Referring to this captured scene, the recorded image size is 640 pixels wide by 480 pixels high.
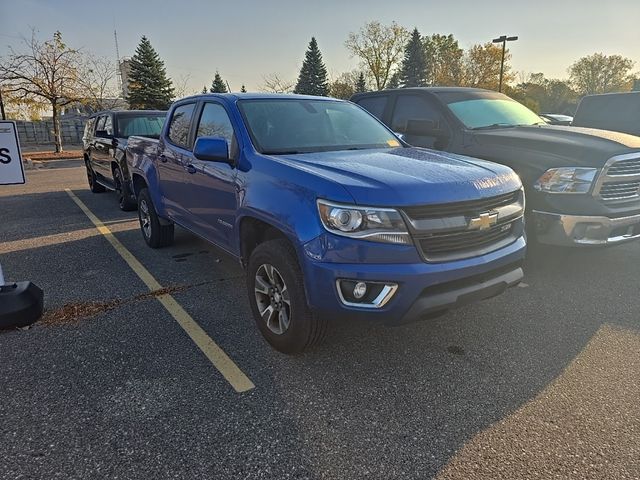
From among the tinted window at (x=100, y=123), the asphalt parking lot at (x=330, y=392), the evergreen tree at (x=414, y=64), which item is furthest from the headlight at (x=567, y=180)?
the evergreen tree at (x=414, y=64)

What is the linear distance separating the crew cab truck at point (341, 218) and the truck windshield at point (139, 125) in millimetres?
5274

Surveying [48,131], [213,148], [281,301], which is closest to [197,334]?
[281,301]

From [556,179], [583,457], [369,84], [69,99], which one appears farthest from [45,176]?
[369,84]

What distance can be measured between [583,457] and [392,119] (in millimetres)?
4836

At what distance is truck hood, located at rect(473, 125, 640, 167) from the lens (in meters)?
4.35

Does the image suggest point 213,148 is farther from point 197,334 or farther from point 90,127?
point 90,127

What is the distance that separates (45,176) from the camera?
50.4ft

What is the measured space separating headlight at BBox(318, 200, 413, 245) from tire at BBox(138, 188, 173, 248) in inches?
147

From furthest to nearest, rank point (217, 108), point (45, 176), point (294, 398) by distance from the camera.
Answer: point (45, 176) → point (217, 108) → point (294, 398)

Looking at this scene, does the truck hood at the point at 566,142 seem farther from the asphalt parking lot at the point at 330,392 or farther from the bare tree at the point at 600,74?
the bare tree at the point at 600,74

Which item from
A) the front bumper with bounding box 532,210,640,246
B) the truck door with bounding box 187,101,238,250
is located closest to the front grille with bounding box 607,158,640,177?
the front bumper with bounding box 532,210,640,246

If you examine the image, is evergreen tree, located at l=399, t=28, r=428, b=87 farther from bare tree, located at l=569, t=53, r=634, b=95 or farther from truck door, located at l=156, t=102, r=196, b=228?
truck door, located at l=156, t=102, r=196, b=228

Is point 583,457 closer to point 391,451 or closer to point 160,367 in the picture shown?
point 391,451

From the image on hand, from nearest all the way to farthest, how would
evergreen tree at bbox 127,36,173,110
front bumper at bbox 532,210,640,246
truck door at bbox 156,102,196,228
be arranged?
front bumper at bbox 532,210,640,246, truck door at bbox 156,102,196,228, evergreen tree at bbox 127,36,173,110
